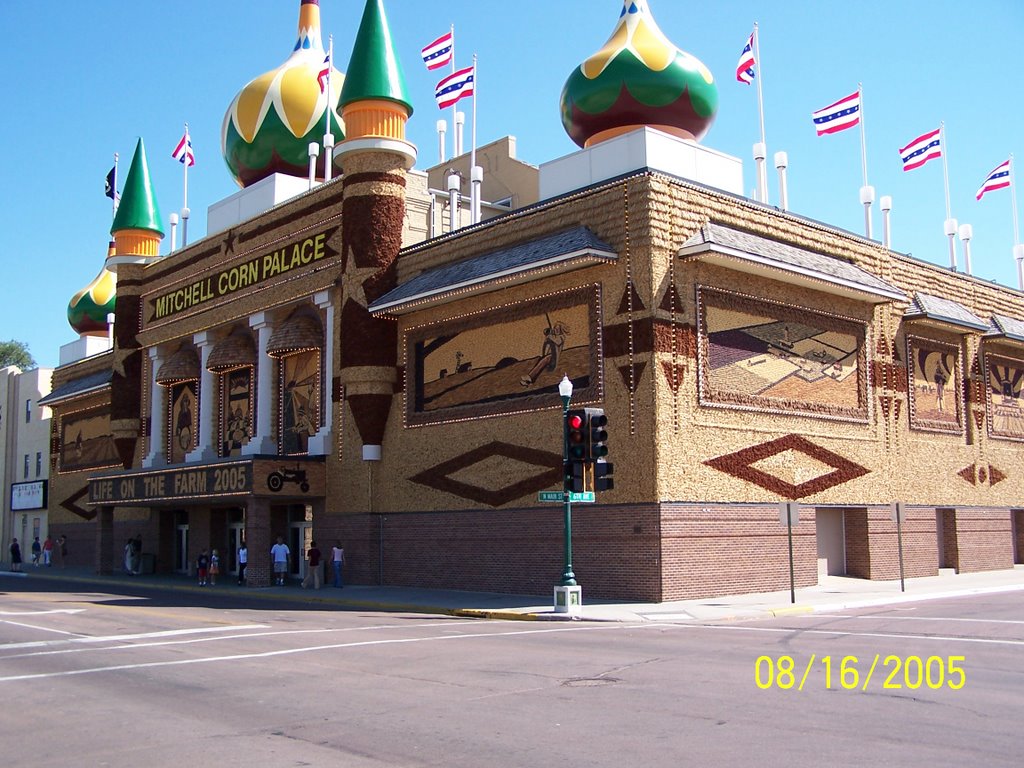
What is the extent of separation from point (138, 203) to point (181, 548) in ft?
51.1

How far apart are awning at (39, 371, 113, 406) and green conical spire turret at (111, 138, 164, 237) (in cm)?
831

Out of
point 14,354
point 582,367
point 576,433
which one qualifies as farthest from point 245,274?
point 14,354

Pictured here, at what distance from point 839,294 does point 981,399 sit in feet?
33.0

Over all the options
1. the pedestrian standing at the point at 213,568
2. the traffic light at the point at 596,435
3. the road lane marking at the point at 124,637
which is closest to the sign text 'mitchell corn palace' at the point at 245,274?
the pedestrian standing at the point at 213,568

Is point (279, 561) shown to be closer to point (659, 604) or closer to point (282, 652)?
point (659, 604)

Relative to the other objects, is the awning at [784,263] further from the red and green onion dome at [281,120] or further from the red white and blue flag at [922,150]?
the red and green onion dome at [281,120]

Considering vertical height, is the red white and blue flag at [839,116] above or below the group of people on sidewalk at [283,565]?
above

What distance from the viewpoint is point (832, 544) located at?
103 ft

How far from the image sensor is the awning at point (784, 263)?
26.8m

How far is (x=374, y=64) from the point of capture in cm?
3547

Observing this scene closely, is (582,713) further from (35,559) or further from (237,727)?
(35,559)

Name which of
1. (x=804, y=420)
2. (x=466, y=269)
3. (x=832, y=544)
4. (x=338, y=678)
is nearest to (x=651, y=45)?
(x=466, y=269)

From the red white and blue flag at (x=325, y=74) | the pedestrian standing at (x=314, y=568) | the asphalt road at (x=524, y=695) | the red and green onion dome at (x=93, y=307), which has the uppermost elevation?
the red white and blue flag at (x=325, y=74)
